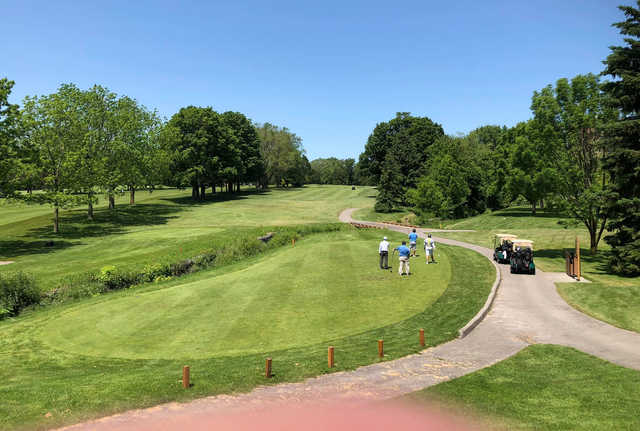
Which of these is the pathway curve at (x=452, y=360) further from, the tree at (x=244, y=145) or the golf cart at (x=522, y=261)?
the tree at (x=244, y=145)

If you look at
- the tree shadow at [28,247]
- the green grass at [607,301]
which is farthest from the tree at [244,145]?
the green grass at [607,301]

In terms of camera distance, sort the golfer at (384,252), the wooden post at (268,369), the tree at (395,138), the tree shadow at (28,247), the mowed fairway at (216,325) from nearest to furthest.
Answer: the mowed fairway at (216,325) → the wooden post at (268,369) → the golfer at (384,252) → the tree shadow at (28,247) → the tree at (395,138)

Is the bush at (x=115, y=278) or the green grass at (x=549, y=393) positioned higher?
the green grass at (x=549, y=393)

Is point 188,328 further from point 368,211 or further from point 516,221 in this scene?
point 368,211

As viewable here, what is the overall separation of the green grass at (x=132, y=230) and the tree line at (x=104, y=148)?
12.4ft

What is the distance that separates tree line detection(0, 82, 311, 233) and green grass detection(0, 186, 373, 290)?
148 inches

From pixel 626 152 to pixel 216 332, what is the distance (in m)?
25.5

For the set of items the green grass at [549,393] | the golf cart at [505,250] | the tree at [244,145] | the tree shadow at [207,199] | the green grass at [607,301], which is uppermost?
the tree at [244,145]

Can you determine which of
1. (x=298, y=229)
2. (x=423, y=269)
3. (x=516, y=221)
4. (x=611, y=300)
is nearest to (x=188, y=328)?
(x=423, y=269)

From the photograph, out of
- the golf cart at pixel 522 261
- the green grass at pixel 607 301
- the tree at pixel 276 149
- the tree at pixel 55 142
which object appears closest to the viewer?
the green grass at pixel 607 301

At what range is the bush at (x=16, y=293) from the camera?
26.1 meters

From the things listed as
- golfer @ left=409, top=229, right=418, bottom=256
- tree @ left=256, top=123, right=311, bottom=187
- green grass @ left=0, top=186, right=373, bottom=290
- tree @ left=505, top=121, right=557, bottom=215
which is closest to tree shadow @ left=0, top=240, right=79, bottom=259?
green grass @ left=0, top=186, right=373, bottom=290

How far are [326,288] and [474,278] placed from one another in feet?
30.6

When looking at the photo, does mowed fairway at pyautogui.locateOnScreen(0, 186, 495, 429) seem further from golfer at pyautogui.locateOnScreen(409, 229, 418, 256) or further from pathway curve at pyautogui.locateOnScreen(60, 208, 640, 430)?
golfer at pyautogui.locateOnScreen(409, 229, 418, 256)
